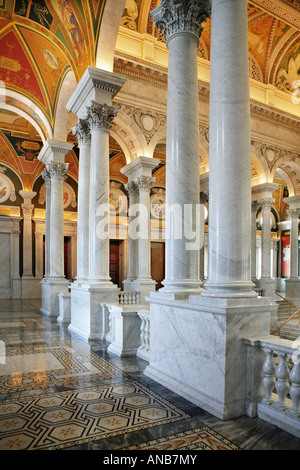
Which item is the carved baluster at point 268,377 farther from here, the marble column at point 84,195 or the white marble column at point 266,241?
the white marble column at point 266,241

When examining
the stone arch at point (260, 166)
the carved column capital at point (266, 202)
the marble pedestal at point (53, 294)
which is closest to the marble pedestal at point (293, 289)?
the carved column capital at point (266, 202)

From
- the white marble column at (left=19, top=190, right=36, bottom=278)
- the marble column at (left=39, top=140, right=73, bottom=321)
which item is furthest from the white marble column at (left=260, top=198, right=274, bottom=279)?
the white marble column at (left=19, top=190, right=36, bottom=278)

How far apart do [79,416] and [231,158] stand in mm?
2989

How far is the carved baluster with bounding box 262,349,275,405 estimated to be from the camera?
133 inches

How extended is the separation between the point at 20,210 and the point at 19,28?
929 centimetres

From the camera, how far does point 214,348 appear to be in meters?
3.53

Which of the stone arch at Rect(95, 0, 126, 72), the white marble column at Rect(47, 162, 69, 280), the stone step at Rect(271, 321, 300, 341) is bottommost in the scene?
the stone step at Rect(271, 321, 300, 341)

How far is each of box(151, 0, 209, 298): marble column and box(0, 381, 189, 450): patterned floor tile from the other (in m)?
1.34

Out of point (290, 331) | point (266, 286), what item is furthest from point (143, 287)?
point (266, 286)

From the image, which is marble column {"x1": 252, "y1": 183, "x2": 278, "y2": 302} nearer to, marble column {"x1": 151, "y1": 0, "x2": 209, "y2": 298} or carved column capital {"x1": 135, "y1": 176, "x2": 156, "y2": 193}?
carved column capital {"x1": 135, "y1": 176, "x2": 156, "y2": 193}

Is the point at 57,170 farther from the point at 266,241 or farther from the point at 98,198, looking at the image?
the point at 266,241

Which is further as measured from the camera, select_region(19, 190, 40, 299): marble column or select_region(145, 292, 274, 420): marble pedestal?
select_region(19, 190, 40, 299): marble column
